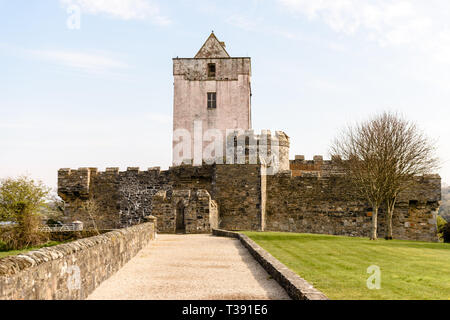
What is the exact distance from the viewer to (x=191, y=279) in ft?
29.9

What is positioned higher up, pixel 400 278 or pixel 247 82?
pixel 247 82

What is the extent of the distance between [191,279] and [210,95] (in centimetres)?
2686

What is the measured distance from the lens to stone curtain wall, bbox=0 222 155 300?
15.8 feet

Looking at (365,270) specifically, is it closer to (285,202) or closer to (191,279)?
(191,279)

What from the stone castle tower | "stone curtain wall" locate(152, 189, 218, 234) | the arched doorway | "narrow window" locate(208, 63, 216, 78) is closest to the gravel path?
"stone curtain wall" locate(152, 189, 218, 234)

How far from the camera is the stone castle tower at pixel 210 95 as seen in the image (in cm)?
3488

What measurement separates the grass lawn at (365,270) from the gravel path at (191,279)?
85 cm

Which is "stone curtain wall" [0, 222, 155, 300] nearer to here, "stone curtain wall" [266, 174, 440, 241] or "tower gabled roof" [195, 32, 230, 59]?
"stone curtain wall" [266, 174, 440, 241]

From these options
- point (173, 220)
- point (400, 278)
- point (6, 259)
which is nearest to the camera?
point (6, 259)

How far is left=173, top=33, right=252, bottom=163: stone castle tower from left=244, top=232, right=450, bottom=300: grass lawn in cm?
2026

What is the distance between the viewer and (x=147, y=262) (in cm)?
1175
